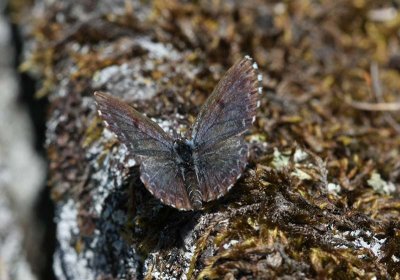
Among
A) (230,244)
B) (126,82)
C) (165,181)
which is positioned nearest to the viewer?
(230,244)

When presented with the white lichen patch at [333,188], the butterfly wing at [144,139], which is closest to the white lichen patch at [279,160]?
the white lichen patch at [333,188]

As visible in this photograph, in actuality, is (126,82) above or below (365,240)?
above

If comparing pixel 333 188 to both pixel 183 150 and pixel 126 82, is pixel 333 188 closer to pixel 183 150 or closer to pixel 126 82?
pixel 183 150

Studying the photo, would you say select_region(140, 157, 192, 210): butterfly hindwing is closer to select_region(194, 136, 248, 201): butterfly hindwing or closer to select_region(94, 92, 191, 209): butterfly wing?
select_region(94, 92, 191, 209): butterfly wing

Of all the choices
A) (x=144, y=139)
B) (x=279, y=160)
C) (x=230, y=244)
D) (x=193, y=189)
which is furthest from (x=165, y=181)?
(x=279, y=160)

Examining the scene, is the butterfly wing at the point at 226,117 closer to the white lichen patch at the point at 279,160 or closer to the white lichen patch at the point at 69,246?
the white lichen patch at the point at 279,160

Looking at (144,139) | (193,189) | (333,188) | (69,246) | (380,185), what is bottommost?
(69,246)

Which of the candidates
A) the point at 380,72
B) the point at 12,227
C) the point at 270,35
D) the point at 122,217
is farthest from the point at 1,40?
the point at 380,72
